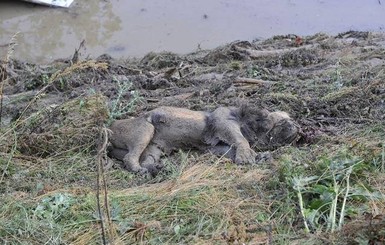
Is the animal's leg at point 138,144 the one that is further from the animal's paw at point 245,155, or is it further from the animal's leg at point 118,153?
the animal's paw at point 245,155

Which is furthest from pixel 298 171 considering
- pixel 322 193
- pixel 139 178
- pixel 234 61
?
pixel 234 61

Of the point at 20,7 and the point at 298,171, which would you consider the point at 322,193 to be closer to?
the point at 298,171

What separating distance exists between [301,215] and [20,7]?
23.8 ft

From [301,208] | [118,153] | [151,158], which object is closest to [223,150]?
[151,158]

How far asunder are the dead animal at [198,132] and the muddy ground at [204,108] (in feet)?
0.49

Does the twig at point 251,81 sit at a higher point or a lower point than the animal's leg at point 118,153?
higher

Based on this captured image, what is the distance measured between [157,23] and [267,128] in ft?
14.7

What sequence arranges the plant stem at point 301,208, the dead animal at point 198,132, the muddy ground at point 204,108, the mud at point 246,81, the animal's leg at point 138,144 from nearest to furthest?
1. the plant stem at point 301,208
2. the muddy ground at point 204,108
3. the animal's leg at point 138,144
4. the dead animal at point 198,132
5. the mud at point 246,81

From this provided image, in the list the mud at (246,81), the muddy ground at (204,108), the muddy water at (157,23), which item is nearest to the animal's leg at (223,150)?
the muddy ground at (204,108)

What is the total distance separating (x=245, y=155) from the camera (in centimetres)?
570

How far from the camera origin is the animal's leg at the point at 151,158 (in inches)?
219

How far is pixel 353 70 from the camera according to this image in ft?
25.0

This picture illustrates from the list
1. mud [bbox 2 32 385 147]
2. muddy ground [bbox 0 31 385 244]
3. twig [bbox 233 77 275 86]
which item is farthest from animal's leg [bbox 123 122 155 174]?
twig [bbox 233 77 275 86]

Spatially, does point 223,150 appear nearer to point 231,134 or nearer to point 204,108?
point 231,134
